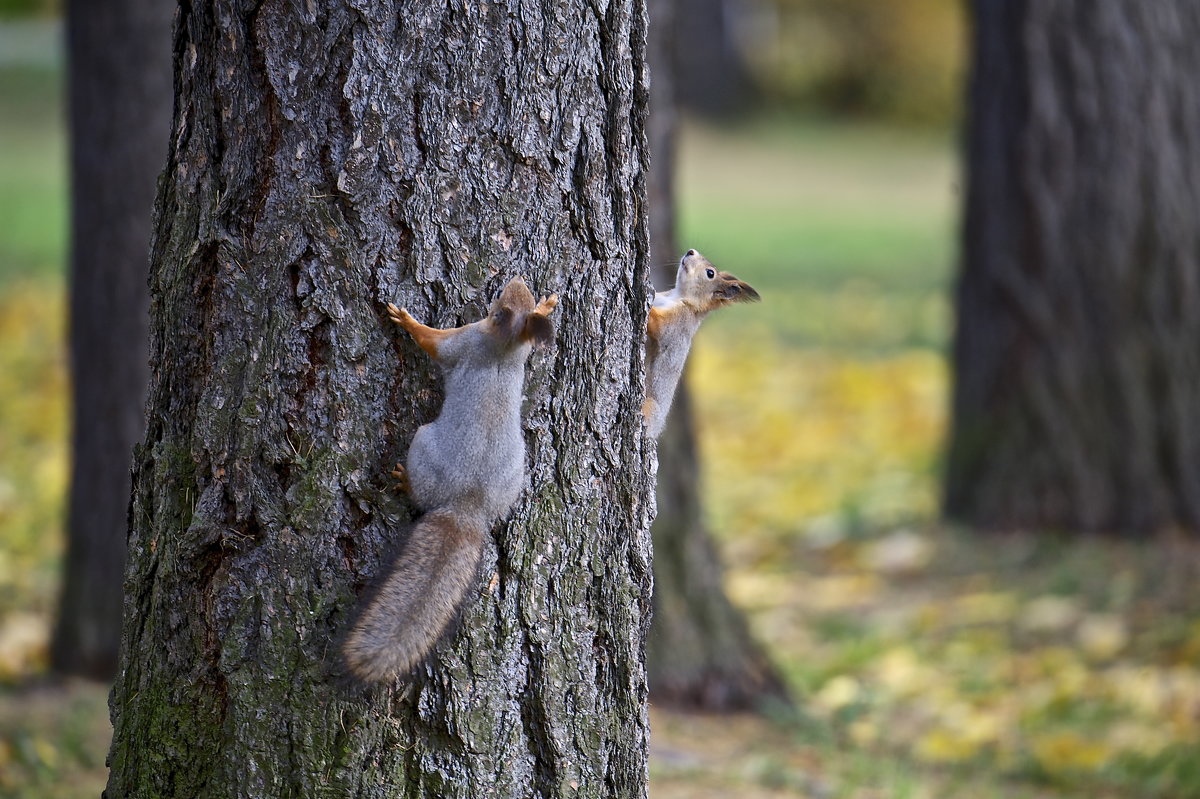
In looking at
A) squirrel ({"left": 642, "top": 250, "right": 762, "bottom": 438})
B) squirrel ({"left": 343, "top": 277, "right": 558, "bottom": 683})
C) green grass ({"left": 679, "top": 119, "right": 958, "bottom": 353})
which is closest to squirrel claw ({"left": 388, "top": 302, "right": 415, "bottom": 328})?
squirrel ({"left": 343, "top": 277, "right": 558, "bottom": 683})

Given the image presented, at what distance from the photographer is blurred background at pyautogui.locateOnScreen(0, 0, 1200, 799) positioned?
14.0ft

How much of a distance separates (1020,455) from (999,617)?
113 centimetres

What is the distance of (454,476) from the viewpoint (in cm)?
212

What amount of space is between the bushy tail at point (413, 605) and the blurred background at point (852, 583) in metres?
1.85

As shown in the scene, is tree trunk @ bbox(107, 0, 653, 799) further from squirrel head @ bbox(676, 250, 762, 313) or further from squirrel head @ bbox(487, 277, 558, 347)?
squirrel head @ bbox(676, 250, 762, 313)

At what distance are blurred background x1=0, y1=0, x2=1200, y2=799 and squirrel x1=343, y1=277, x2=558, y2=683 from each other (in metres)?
1.85

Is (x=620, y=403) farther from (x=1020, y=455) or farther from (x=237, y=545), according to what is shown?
(x=1020, y=455)

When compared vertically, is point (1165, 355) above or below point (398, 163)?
below

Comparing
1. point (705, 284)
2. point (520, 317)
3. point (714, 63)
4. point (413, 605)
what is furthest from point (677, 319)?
point (714, 63)

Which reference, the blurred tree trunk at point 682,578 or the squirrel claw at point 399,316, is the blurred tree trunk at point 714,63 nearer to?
the blurred tree trunk at point 682,578

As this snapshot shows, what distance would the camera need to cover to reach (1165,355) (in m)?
→ 6.18

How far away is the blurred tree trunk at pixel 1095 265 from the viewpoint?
6.19 meters

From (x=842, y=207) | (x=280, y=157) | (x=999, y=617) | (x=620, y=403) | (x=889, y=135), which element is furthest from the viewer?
(x=889, y=135)

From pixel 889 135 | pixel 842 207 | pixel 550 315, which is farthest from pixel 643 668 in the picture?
pixel 889 135
